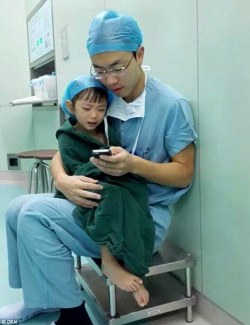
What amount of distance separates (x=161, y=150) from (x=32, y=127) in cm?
293

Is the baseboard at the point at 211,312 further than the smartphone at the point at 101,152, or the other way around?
the baseboard at the point at 211,312

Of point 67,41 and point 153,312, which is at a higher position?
point 67,41

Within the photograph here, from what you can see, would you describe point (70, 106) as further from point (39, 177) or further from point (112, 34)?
point (39, 177)

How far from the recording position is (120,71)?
3.46ft

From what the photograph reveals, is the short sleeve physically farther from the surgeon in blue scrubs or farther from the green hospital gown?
the green hospital gown

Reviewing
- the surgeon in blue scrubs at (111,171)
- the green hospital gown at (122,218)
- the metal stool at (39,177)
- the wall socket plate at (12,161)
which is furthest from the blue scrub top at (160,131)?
the wall socket plate at (12,161)

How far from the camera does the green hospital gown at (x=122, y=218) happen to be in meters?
0.99

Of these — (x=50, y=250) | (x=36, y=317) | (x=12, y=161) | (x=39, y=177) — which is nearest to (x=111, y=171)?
(x=50, y=250)

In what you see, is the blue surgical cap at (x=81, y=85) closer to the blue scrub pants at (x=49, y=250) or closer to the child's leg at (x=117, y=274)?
the blue scrub pants at (x=49, y=250)

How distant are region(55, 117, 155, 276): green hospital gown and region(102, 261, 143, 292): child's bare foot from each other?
18 millimetres

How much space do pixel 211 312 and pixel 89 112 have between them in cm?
84

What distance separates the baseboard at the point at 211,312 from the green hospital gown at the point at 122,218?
358 mm

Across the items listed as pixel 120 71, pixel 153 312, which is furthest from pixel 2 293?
pixel 120 71

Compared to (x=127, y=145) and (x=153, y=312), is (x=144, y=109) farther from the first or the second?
(x=153, y=312)
